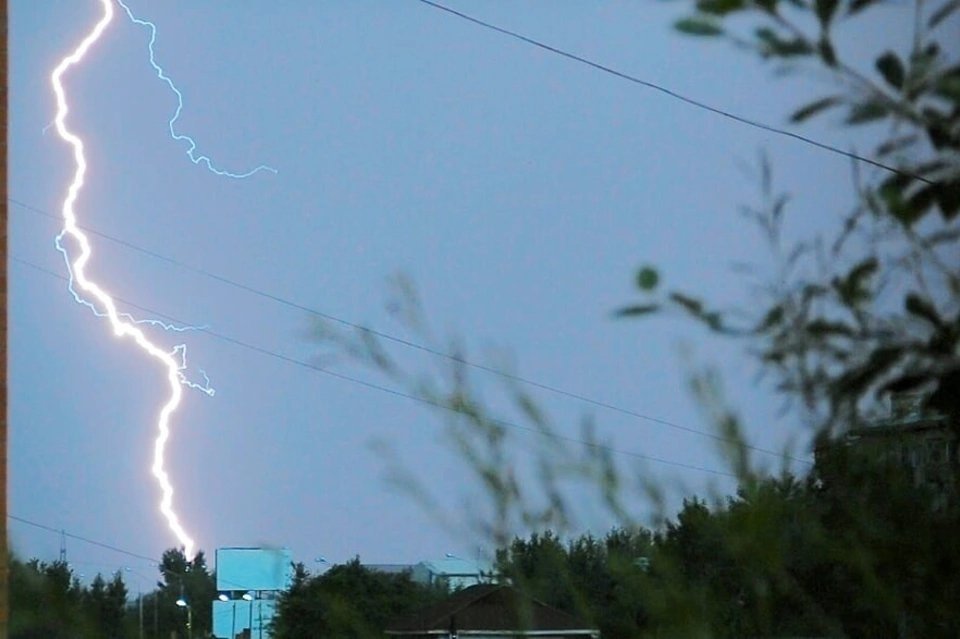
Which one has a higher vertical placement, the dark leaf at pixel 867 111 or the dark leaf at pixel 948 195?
the dark leaf at pixel 867 111

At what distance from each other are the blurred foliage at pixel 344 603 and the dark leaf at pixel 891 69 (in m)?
0.85

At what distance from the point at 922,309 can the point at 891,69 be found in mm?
227

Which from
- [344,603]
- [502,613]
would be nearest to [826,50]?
[502,613]

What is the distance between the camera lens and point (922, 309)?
1.16 metres

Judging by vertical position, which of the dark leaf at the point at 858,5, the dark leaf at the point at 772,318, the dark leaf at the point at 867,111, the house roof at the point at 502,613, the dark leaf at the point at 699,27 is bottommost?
the house roof at the point at 502,613

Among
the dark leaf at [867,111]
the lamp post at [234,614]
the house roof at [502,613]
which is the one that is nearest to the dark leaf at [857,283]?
the dark leaf at [867,111]

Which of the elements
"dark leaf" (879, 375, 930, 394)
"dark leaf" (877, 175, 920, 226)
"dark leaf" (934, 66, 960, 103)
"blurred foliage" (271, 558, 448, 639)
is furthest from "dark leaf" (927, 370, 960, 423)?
"blurred foliage" (271, 558, 448, 639)

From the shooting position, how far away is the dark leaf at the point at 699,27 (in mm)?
1046

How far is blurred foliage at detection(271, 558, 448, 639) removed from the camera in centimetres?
152

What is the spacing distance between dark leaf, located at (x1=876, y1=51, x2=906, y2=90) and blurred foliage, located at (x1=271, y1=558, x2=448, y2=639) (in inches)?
33.6

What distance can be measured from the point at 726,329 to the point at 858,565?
29 cm

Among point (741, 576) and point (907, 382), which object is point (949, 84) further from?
point (741, 576)

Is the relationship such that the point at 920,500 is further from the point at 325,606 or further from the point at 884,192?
the point at 325,606

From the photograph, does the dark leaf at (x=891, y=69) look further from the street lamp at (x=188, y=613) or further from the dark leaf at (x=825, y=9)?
the street lamp at (x=188, y=613)
